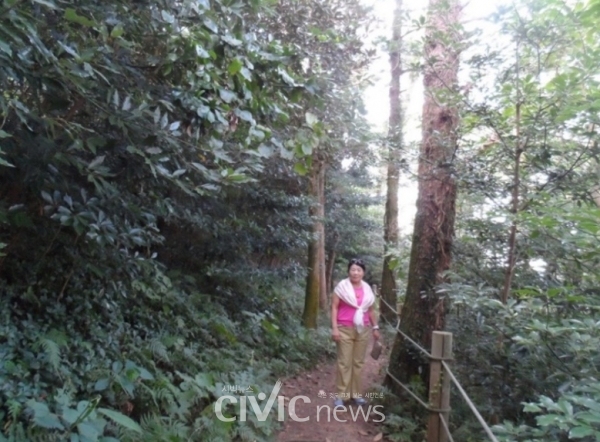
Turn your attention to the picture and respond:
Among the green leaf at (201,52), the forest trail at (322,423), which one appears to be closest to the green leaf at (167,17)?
the green leaf at (201,52)

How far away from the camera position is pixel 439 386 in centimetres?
346

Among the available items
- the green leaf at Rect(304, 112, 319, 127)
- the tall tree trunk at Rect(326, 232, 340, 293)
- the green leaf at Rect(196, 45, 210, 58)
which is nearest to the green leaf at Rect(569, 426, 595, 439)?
the green leaf at Rect(304, 112, 319, 127)

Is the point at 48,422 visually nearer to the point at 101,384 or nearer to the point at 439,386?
the point at 101,384

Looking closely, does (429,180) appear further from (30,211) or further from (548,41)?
(30,211)

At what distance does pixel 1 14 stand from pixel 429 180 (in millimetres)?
4356

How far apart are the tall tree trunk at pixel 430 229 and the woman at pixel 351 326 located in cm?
60

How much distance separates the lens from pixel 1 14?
189cm

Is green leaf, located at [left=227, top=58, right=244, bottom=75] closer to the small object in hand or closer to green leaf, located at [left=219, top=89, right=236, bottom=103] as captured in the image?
green leaf, located at [left=219, top=89, right=236, bottom=103]

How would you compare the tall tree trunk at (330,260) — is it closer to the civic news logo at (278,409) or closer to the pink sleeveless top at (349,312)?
the civic news logo at (278,409)

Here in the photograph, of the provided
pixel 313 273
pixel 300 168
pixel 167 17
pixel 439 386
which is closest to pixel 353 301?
pixel 439 386

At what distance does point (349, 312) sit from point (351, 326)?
153 mm

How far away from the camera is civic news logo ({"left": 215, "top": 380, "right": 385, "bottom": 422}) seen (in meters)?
3.97

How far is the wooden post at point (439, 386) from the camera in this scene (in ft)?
11.2

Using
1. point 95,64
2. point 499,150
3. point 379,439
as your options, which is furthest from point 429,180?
point 95,64
